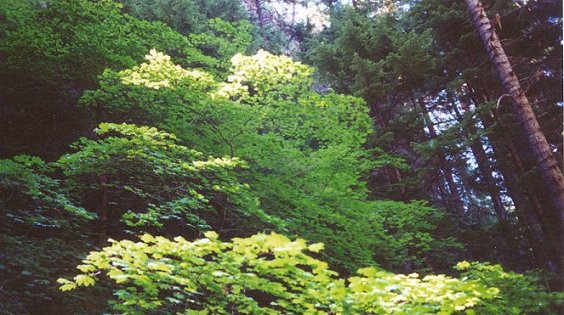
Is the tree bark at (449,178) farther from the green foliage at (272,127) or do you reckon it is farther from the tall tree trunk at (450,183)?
the green foliage at (272,127)

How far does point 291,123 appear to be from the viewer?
7133 mm

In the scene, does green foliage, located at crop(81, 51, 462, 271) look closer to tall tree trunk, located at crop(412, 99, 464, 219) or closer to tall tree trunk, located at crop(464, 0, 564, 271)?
tall tree trunk, located at crop(464, 0, 564, 271)

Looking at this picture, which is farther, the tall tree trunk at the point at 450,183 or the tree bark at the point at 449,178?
the tall tree trunk at the point at 450,183

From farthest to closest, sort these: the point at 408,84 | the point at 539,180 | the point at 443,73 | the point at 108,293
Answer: the point at 443,73, the point at 408,84, the point at 539,180, the point at 108,293

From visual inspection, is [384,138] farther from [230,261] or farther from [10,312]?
[10,312]

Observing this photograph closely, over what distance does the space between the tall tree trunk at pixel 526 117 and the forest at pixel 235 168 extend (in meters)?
0.03

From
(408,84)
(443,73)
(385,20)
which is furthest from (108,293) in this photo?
(443,73)

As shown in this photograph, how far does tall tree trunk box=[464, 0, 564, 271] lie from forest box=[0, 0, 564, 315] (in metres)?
0.03

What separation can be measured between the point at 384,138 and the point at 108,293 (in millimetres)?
7726

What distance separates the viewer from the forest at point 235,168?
3.39 meters

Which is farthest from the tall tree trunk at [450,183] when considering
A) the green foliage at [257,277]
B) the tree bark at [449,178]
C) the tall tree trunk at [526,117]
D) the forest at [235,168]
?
the green foliage at [257,277]

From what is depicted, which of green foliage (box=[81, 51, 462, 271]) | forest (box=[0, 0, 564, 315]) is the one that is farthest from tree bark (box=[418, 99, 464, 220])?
green foliage (box=[81, 51, 462, 271])

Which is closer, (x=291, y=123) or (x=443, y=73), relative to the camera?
(x=291, y=123)

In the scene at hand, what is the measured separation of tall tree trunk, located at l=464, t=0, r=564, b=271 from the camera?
266 inches
